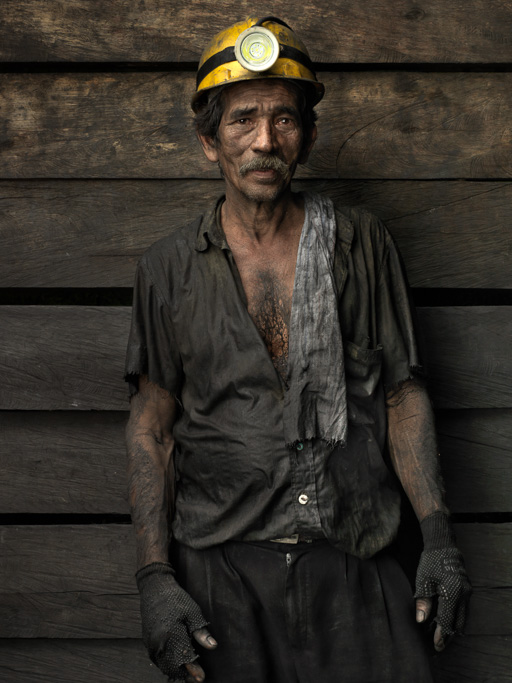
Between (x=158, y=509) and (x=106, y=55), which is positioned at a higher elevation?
(x=106, y=55)

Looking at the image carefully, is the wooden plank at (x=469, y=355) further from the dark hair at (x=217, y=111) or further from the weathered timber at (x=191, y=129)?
the dark hair at (x=217, y=111)

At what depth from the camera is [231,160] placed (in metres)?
1.77

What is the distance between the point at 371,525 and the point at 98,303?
1071 millimetres

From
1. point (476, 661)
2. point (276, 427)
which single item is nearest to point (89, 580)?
point (276, 427)

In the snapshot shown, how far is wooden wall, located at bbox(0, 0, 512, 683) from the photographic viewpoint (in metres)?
2.08

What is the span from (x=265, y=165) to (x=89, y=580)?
51.0 inches

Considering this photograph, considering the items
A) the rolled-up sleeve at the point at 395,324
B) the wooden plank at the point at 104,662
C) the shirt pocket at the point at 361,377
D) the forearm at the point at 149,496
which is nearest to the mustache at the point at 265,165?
the rolled-up sleeve at the point at 395,324

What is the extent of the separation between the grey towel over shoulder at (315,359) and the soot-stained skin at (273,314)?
4 cm

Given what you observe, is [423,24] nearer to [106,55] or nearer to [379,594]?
[106,55]

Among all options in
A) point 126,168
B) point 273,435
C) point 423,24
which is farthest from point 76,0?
point 273,435

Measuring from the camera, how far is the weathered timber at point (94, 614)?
2180mm

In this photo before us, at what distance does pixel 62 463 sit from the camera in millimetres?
2180

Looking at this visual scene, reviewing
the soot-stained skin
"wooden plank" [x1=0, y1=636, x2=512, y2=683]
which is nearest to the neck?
the soot-stained skin

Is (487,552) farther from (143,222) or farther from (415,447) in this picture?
(143,222)
